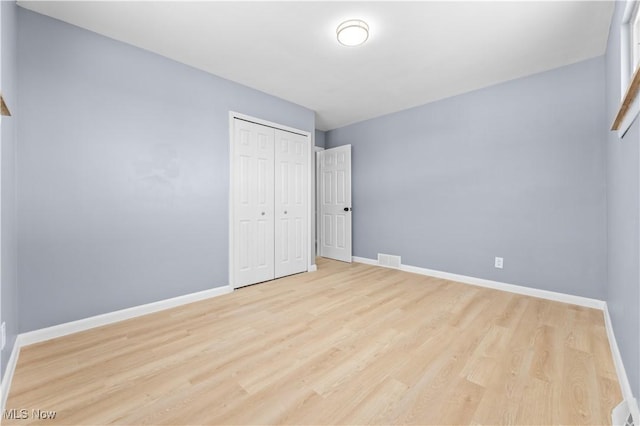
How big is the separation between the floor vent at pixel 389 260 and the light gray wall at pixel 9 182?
13.3 feet

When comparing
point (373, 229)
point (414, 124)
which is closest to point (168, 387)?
point (373, 229)

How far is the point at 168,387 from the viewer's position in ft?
4.83

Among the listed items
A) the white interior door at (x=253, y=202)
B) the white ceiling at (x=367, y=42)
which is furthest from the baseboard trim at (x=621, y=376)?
the white interior door at (x=253, y=202)

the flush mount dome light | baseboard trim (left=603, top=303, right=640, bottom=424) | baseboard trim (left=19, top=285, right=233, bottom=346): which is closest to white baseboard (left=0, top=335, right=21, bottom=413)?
baseboard trim (left=19, top=285, right=233, bottom=346)

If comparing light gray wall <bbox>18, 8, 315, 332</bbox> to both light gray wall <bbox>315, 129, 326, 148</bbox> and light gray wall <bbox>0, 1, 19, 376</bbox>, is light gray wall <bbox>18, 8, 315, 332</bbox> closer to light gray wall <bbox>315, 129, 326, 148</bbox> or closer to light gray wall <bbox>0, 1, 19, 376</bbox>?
light gray wall <bbox>0, 1, 19, 376</bbox>

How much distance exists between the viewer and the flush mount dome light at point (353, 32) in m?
2.15

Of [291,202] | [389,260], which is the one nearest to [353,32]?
[291,202]

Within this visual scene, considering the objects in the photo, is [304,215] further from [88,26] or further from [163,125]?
[88,26]

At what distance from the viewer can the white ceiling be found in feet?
6.59

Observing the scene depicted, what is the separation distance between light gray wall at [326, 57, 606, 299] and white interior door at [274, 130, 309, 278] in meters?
1.29

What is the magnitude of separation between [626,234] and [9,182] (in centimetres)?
389

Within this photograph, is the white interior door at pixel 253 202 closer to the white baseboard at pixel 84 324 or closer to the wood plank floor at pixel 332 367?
the white baseboard at pixel 84 324

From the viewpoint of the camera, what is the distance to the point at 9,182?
171 centimetres

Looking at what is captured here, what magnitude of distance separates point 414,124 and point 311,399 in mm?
3842
